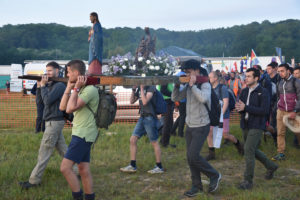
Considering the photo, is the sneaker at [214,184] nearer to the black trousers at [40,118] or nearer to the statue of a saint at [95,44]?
the black trousers at [40,118]

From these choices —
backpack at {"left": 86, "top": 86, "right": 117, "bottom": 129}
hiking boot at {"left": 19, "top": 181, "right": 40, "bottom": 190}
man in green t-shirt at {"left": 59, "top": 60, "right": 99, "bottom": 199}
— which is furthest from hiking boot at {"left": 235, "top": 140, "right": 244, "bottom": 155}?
hiking boot at {"left": 19, "top": 181, "right": 40, "bottom": 190}

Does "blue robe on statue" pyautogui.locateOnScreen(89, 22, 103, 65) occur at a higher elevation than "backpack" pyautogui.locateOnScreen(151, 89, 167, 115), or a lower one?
higher

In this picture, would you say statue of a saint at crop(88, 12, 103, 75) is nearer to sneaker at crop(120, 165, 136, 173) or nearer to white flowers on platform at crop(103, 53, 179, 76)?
white flowers on platform at crop(103, 53, 179, 76)

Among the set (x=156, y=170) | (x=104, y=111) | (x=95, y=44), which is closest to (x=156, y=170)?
(x=156, y=170)

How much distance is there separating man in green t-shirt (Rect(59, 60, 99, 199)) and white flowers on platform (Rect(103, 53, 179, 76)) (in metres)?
2.06

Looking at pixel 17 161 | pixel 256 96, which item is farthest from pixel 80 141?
pixel 17 161

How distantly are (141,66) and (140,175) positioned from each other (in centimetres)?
206

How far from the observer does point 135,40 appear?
322 ft

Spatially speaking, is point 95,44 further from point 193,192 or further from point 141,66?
point 193,192

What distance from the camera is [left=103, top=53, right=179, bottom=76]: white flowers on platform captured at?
6.04 meters

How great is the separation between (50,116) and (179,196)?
92.7 inches

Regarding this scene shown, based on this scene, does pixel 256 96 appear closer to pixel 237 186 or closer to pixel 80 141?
pixel 237 186

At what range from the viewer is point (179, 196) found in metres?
4.94

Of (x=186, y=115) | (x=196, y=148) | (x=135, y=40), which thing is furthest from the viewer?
(x=135, y=40)
